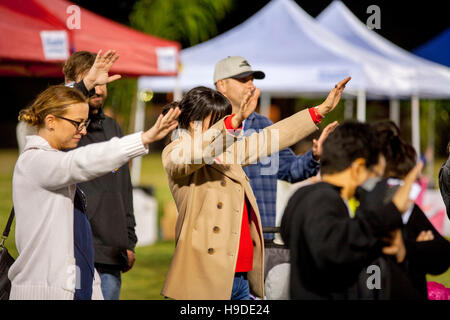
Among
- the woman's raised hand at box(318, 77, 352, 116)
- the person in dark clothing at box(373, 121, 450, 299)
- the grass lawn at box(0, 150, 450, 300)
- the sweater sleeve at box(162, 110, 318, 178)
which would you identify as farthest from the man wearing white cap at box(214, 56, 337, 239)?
the grass lawn at box(0, 150, 450, 300)

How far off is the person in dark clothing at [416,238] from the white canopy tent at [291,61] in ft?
21.8

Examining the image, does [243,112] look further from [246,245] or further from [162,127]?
[246,245]

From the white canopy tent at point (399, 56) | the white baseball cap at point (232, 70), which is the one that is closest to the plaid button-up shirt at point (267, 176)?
the white baseball cap at point (232, 70)

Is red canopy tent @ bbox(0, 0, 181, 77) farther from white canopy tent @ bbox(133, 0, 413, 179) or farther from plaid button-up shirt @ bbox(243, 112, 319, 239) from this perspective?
plaid button-up shirt @ bbox(243, 112, 319, 239)

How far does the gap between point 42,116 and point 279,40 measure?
8.28 m

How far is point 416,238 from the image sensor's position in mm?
2680

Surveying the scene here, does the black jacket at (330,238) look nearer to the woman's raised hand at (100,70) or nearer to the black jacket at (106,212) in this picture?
the woman's raised hand at (100,70)

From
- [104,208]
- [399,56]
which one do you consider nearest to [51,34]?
[104,208]

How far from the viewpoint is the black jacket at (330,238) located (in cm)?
238

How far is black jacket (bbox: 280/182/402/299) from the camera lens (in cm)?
238

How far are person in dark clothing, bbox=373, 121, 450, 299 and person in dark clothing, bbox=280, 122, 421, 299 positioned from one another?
0.31 feet

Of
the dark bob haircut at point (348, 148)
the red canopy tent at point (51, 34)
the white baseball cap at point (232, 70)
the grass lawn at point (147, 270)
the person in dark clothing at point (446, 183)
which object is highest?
the red canopy tent at point (51, 34)

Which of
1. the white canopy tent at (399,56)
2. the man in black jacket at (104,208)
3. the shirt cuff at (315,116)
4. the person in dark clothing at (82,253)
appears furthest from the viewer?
the white canopy tent at (399,56)

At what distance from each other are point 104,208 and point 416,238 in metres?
2.03
